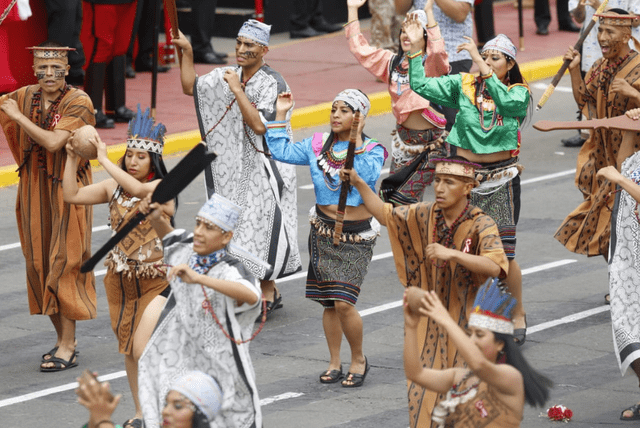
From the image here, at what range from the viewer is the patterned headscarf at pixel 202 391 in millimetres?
5492

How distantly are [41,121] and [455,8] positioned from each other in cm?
516

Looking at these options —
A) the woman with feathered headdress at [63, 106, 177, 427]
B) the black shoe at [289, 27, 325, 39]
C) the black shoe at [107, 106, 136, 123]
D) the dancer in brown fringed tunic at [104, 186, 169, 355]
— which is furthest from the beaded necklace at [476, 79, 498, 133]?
the black shoe at [289, 27, 325, 39]

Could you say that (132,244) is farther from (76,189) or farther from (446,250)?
(446,250)

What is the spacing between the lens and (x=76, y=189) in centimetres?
728

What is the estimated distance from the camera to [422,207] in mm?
6672

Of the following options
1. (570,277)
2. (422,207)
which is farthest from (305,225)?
(422,207)

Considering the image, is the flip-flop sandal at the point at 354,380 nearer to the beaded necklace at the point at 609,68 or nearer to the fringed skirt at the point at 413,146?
the fringed skirt at the point at 413,146

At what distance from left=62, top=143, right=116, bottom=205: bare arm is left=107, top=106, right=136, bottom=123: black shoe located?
740 cm

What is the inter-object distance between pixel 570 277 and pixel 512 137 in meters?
2.03

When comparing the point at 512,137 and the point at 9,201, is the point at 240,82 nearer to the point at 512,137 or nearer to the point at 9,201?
the point at 512,137

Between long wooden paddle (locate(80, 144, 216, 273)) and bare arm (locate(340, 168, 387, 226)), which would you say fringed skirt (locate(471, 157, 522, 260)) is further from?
long wooden paddle (locate(80, 144, 216, 273))

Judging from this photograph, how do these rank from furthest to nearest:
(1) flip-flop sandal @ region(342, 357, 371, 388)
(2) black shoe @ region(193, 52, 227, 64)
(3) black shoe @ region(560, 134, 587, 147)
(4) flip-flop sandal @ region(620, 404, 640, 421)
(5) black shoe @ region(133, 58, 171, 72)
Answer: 1. (2) black shoe @ region(193, 52, 227, 64)
2. (5) black shoe @ region(133, 58, 171, 72)
3. (3) black shoe @ region(560, 134, 587, 147)
4. (1) flip-flop sandal @ region(342, 357, 371, 388)
5. (4) flip-flop sandal @ region(620, 404, 640, 421)

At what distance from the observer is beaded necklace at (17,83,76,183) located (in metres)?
8.20

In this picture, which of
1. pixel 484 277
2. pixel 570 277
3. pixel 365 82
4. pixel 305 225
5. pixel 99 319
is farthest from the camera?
pixel 365 82
